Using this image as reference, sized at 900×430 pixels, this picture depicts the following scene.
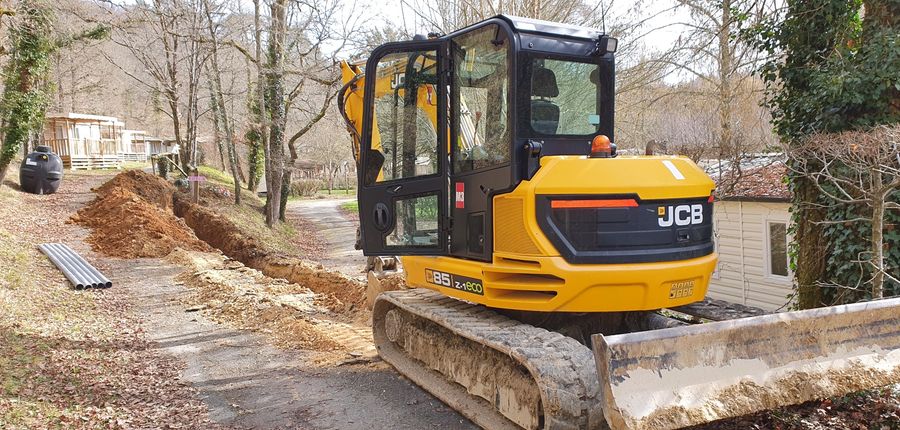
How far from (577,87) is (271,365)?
14.6 ft

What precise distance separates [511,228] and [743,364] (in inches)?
72.0

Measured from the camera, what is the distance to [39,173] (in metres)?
20.4

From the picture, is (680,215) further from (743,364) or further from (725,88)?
(725,88)

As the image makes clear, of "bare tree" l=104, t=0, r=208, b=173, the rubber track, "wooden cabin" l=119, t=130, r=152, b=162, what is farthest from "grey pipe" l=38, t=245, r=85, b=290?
"wooden cabin" l=119, t=130, r=152, b=162

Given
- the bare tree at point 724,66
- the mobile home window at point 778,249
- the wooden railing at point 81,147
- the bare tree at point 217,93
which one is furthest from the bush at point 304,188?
the mobile home window at point 778,249

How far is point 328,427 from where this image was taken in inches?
220

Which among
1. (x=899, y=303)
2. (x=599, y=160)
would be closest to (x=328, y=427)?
(x=599, y=160)

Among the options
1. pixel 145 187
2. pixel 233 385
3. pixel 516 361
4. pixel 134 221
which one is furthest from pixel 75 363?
pixel 145 187

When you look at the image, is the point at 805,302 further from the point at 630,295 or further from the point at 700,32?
the point at 700,32

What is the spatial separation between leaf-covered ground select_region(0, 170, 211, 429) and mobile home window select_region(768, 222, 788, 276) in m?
10.7

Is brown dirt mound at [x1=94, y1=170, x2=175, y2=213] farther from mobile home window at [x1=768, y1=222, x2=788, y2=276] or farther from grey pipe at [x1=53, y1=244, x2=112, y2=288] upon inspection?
mobile home window at [x1=768, y1=222, x2=788, y2=276]

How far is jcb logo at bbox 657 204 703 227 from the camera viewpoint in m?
5.02

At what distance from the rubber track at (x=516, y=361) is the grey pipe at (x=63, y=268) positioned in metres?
6.68

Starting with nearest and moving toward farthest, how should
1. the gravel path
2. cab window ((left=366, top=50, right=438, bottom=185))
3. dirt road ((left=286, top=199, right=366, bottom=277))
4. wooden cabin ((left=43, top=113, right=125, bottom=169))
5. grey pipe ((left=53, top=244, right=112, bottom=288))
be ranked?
the gravel path, cab window ((left=366, top=50, right=438, bottom=185)), grey pipe ((left=53, top=244, right=112, bottom=288)), dirt road ((left=286, top=199, right=366, bottom=277)), wooden cabin ((left=43, top=113, right=125, bottom=169))
